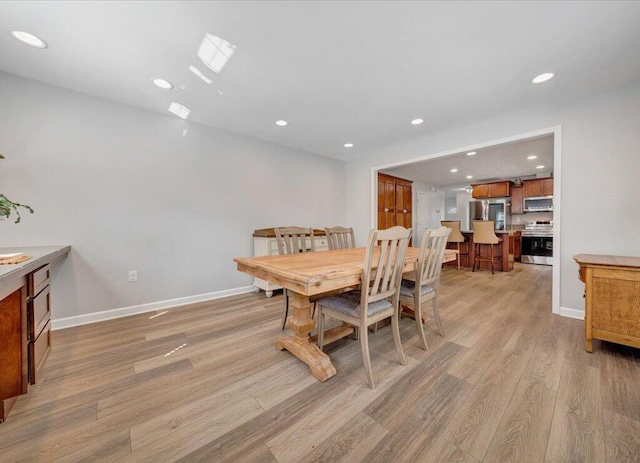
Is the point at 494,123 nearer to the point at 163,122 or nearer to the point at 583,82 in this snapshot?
the point at 583,82

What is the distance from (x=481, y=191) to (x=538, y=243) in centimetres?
190

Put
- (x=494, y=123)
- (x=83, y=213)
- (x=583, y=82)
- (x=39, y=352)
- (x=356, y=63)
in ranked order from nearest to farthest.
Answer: (x=39, y=352), (x=356, y=63), (x=583, y=82), (x=83, y=213), (x=494, y=123)

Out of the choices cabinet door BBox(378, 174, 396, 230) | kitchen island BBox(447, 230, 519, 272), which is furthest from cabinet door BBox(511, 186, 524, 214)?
cabinet door BBox(378, 174, 396, 230)

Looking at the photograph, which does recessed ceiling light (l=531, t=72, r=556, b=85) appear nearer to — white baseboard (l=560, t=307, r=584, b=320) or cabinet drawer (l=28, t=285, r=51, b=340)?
white baseboard (l=560, t=307, r=584, b=320)

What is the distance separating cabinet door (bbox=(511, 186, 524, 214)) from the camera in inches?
261

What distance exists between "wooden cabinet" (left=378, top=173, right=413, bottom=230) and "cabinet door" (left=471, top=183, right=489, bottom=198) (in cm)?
239

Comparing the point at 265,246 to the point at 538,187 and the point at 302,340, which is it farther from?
the point at 538,187

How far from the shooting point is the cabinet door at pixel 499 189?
675 centimetres

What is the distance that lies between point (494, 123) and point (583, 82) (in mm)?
864

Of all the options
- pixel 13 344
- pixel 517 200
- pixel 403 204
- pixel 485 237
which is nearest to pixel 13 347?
pixel 13 344

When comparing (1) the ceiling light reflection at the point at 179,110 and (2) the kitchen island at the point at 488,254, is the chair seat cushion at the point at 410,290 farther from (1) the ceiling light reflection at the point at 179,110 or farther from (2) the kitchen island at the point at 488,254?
(2) the kitchen island at the point at 488,254

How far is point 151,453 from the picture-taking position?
1.13 meters

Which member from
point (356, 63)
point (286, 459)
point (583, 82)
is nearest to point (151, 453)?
point (286, 459)

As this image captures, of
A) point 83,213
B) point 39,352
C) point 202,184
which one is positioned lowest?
point 39,352
